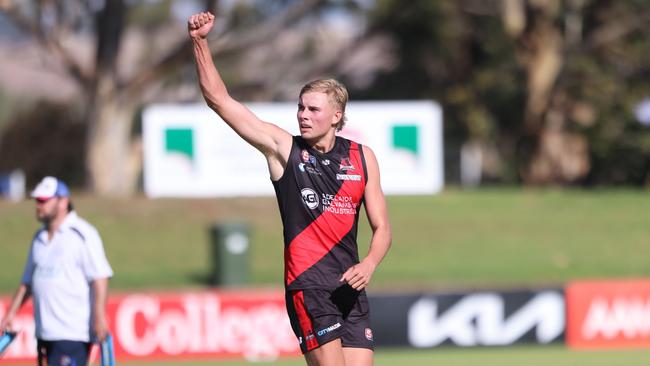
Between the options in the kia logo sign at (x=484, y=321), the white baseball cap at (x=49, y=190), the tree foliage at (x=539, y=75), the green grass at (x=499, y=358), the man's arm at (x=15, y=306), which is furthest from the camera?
the tree foliage at (x=539, y=75)

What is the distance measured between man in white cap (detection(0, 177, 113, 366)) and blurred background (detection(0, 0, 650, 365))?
7.16m

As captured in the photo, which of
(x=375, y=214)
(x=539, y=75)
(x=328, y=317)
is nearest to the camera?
(x=328, y=317)

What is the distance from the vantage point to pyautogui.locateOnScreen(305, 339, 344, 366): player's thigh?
255 inches

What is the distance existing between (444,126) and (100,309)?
29560mm

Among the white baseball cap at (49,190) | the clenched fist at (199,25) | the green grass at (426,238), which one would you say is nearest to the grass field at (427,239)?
the green grass at (426,238)

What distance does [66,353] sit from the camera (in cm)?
873

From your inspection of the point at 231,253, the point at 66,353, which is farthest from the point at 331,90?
the point at 231,253

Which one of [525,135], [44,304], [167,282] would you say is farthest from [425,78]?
[44,304]

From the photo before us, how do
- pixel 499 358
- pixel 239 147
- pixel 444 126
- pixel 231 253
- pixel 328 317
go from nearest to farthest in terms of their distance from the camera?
1. pixel 328 317
2. pixel 499 358
3. pixel 231 253
4. pixel 239 147
5. pixel 444 126

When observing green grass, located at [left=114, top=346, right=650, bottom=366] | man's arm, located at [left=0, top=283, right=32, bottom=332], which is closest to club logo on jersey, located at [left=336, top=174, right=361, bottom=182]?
man's arm, located at [left=0, top=283, right=32, bottom=332]

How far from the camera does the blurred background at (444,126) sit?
72.3ft

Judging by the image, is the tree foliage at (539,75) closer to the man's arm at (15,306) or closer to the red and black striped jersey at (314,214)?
the man's arm at (15,306)

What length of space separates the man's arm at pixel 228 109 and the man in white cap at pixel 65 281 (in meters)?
2.61

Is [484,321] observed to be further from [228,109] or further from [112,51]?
[112,51]
